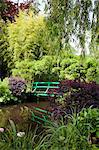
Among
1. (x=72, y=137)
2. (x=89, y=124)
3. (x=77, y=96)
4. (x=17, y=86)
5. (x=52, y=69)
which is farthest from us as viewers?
(x=52, y=69)

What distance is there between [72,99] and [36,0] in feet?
4.82

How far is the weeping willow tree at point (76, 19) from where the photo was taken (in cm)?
347

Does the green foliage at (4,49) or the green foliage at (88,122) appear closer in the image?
the green foliage at (88,122)

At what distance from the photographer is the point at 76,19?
357 centimetres

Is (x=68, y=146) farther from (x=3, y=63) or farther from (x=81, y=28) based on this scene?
(x=3, y=63)

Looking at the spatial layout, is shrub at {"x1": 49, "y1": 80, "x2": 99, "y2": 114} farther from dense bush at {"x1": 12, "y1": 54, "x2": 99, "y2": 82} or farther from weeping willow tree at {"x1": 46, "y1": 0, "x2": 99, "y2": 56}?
dense bush at {"x1": 12, "y1": 54, "x2": 99, "y2": 82}

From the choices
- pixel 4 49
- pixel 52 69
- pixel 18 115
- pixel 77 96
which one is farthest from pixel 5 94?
pixel 77 96

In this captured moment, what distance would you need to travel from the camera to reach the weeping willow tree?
137 inches

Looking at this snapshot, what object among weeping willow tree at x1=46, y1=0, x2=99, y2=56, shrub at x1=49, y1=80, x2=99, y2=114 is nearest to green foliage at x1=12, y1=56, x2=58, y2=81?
shrub at x1=49, y1=80, x2=99, y2=114

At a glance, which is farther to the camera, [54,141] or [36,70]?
[36,70]

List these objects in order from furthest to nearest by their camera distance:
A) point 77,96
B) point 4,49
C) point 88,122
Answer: point 4,49
point 77,96
point 88,122

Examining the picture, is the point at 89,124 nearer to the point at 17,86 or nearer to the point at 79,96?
the point at 79,96

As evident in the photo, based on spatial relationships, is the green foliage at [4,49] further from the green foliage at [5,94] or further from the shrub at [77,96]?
the shrub at [77,96]

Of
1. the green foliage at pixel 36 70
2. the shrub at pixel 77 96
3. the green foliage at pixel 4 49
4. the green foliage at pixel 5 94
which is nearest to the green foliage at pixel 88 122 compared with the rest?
the shrub at pixel 77 96
